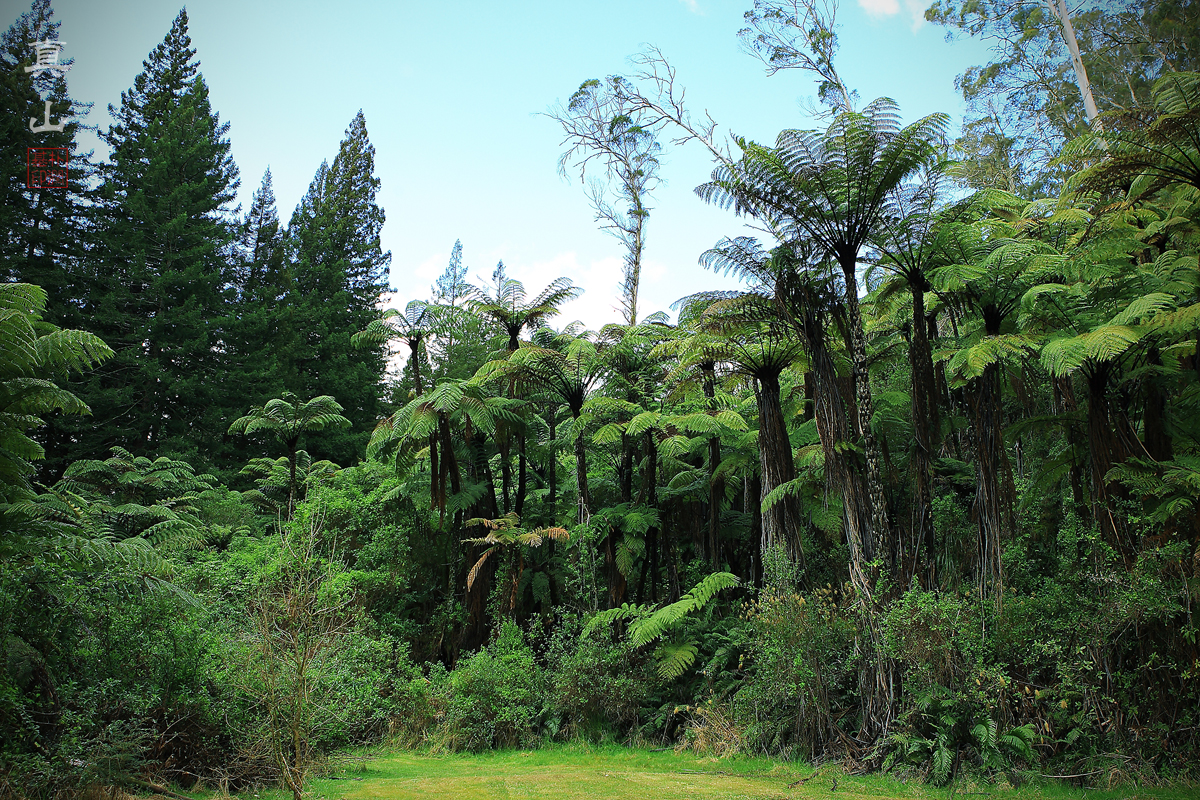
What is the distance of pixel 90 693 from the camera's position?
240 inches

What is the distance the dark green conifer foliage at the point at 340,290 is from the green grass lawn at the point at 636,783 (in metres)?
14.3

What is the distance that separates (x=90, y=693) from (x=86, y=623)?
2.71 feet

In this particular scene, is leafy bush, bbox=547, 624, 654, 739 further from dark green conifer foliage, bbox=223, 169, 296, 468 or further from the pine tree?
the pine tree

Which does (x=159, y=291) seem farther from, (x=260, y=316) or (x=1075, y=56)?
Answer: (x=1075, y=56)

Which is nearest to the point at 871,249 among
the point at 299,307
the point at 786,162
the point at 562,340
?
the point at 786,162

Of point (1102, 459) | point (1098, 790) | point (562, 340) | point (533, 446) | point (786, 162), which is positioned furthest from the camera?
point (533, 446)

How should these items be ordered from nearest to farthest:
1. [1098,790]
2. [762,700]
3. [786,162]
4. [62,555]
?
[1098,790], [62,555], [786,162], [762,700]

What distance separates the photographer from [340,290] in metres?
25.6

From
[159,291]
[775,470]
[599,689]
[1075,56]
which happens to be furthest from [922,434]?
[159,291]

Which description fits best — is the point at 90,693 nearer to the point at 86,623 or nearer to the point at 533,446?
the point at 86,623

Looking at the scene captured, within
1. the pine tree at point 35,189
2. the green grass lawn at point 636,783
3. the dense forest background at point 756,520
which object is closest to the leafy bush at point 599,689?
the dense forest background at point 756,520

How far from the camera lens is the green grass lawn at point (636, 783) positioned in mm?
6320
